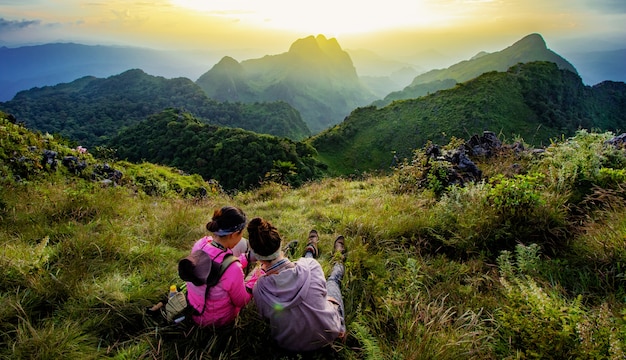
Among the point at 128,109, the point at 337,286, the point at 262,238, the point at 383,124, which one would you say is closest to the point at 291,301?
the point at 262,238

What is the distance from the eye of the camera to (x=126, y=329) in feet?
10.1

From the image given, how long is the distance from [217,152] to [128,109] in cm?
10232

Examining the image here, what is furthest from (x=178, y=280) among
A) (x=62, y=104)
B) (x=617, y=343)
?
(x=62, y=104)

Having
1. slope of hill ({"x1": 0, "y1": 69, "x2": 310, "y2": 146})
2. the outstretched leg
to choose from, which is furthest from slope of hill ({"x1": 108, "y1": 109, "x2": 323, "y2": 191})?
the outstretched leg

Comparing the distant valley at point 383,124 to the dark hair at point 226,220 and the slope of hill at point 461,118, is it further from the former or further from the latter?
the dark hair at point 226,220

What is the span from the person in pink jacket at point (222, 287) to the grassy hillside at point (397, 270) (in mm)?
143

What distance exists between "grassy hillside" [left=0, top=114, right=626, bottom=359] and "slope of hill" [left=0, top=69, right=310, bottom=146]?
9494 cm

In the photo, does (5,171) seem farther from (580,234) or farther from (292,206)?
(580,234)

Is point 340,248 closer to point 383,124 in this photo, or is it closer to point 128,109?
point 383,124

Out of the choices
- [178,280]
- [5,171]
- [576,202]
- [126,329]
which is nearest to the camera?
[126,329]

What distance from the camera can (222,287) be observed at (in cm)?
300

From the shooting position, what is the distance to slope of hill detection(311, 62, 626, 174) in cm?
6819

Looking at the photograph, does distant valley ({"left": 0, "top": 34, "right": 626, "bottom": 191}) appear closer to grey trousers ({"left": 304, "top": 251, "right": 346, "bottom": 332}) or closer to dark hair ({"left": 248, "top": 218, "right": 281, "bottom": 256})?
grey trousers ({"left": 304, "top": 251, "right": 346, "bottom": 332})

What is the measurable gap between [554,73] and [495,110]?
117ft
